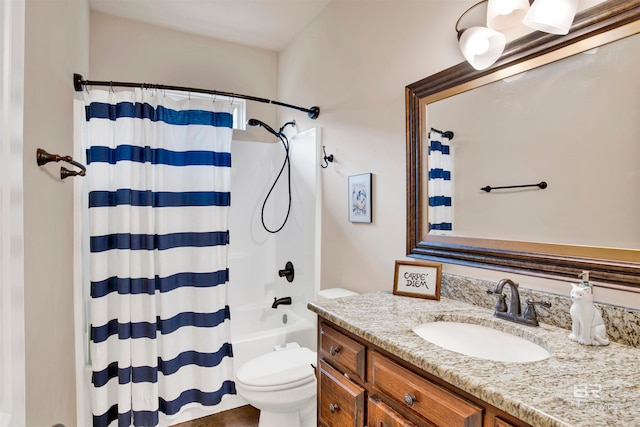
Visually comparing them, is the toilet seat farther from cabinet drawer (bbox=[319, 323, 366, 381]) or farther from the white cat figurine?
the white cat figurine

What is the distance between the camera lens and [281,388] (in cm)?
178

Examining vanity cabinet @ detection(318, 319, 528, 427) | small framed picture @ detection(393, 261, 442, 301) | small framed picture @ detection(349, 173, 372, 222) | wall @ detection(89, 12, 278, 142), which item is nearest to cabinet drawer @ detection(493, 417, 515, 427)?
vanity cabinet @ detection(318, 319, 528, 427)

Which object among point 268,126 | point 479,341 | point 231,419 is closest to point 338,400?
point 479,341

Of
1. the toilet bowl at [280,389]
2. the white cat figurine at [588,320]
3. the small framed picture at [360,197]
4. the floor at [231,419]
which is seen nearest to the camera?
the white cat figurine at [588,320]

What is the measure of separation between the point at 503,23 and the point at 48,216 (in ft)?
5.47

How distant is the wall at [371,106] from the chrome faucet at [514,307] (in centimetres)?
8

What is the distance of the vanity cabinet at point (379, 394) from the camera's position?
82 cm

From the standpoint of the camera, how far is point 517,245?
1.23 m

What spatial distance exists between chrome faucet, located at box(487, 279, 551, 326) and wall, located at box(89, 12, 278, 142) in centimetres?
242

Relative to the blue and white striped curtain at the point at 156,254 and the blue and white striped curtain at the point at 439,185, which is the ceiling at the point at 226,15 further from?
the blue and white striped curtain at the point at 439,185

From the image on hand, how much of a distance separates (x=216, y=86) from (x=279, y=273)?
163 cm

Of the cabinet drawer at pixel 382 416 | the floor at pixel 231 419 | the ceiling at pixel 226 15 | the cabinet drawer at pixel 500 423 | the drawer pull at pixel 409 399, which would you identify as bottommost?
the floor at pixel 231 419

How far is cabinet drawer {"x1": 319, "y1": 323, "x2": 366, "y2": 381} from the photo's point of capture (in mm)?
1160

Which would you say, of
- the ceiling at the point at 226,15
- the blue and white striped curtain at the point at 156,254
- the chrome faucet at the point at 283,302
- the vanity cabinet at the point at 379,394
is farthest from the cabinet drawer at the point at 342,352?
the ceiling at the point at 226,15
